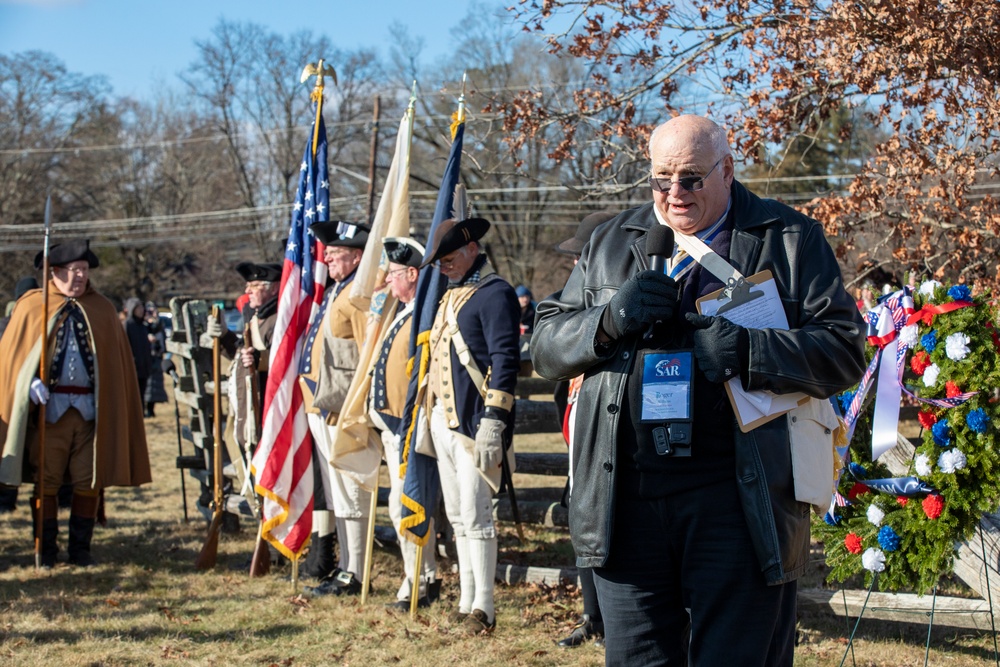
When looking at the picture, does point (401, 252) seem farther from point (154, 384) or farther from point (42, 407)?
point (154, 384)

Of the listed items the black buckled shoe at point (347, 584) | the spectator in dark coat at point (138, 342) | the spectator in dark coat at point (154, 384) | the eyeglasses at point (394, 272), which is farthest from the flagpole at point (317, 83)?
the spectator in dark coat at point (154, 384)

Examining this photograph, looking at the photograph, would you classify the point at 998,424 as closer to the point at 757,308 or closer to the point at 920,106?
the point at 757,308

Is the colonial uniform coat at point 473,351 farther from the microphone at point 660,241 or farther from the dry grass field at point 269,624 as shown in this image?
the microphone at point 660,241

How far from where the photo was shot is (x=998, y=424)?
4.30 metres

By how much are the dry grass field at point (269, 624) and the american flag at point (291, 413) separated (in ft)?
1.54

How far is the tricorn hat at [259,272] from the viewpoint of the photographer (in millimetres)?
8766

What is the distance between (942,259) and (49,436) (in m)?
6.67

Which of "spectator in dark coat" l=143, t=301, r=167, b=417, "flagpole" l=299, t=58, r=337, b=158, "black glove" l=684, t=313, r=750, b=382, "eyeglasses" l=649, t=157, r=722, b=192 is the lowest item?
"spectator in dark coat" l=143, t=301, r=167, b=417

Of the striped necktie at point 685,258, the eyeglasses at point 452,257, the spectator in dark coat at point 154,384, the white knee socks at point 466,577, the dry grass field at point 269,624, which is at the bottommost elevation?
the dry grass field at point 269,624

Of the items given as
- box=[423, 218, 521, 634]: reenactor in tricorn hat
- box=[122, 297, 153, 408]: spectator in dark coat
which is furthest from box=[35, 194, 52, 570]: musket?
box=[122, 297, 153, 408]: spectator in dark coat

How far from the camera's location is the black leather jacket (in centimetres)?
278

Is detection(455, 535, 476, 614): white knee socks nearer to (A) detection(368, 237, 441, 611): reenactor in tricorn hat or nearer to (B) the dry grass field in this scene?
(B) the dry grass field

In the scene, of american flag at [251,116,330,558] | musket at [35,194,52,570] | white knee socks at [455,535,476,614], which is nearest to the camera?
white knee socks at [455,535,476,614]

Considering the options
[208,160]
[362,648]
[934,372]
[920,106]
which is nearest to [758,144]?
[920,106]
